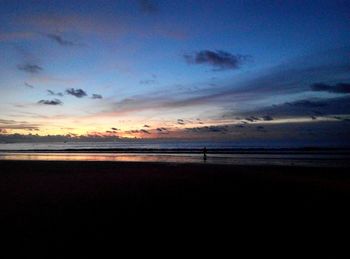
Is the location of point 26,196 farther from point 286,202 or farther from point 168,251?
point 286,202

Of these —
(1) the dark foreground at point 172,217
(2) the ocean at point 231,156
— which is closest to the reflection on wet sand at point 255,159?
(2) the ocean at point 231,156

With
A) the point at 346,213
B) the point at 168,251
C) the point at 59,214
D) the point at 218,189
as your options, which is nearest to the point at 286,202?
the point at 346,213

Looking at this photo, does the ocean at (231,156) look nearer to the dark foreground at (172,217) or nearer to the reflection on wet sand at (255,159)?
the reflection on wet sand at (255,159)

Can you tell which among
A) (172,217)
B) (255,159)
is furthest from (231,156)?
(172,217)

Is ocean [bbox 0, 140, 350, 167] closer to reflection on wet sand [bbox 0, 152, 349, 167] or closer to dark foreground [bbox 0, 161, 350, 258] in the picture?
reflection on wet sand [bbox 0, 152, 349, 167]

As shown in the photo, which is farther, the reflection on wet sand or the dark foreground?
the reflection on wet sand

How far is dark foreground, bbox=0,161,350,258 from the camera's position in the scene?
309 inches

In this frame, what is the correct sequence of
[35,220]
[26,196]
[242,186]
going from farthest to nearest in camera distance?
[242,186], [26,196], [35,220]

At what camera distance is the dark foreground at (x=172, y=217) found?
7.86 m

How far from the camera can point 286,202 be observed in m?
12.5

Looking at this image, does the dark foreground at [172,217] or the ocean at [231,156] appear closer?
the dark foreground at [172,217]

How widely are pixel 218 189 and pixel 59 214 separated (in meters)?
7.71

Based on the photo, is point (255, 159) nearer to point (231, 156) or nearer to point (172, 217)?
point (231, 156)

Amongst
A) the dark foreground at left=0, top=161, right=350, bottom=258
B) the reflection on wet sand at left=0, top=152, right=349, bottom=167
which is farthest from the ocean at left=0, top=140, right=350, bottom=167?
the dark foreground at left=0, top=161, right=350, bottom=258
